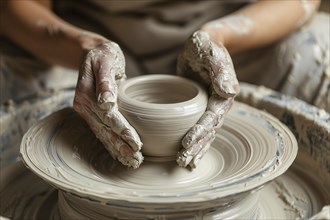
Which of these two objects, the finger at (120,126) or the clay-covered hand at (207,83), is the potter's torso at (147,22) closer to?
the clay-covered hand at (207,83)

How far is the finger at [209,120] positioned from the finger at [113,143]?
119 mm

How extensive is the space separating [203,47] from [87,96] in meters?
0.34

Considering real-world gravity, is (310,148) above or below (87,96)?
below

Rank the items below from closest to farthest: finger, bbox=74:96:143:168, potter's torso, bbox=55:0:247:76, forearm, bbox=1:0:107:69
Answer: finger, bbox=74:96:143:168, forearm, bbox=1:0:107:69, potter's torso, bbox=55:0:247:76

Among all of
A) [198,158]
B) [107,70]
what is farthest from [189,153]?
[107,70]

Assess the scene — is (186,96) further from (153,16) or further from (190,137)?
(153,16)

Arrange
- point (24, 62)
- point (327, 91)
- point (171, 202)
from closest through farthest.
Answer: point (171, 202), point (327, 91), point (24, 62)

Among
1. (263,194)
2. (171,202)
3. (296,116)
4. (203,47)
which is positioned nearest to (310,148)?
(296,116)

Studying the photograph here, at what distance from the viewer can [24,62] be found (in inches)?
80.6

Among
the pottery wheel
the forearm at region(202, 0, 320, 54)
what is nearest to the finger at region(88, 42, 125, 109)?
the pottery wheel

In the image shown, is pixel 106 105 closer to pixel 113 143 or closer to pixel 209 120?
pixel 113 143

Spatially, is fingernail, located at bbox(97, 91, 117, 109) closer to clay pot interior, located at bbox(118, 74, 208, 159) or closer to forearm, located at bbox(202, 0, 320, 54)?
clay pot interior, located at bbox(118, 74, 208, 159)

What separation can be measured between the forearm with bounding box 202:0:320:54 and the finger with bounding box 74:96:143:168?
60 cm

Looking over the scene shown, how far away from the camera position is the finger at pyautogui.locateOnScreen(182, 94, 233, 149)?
1.24 m
